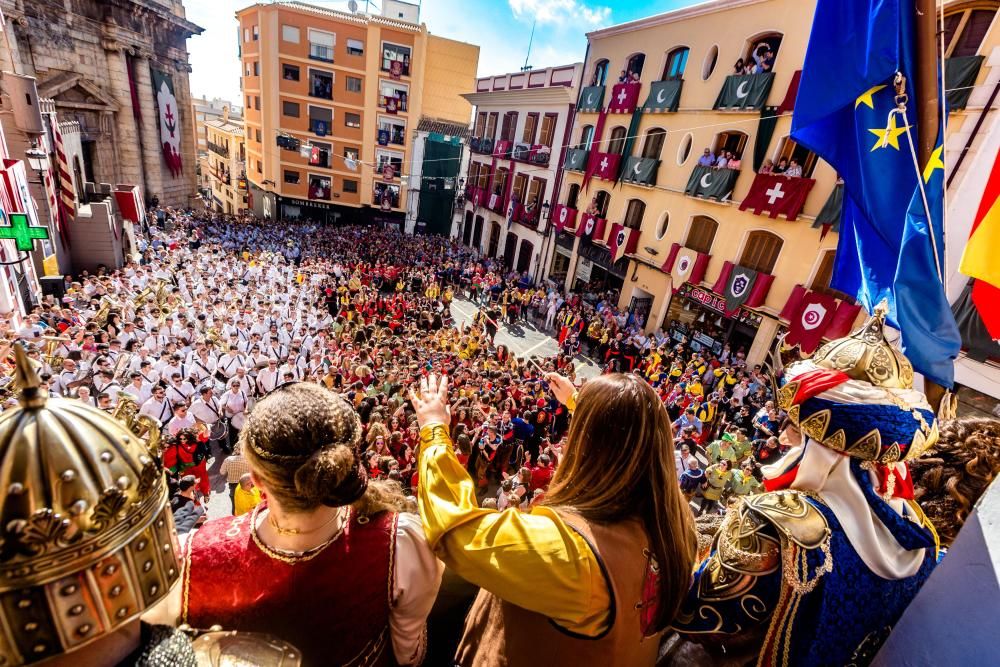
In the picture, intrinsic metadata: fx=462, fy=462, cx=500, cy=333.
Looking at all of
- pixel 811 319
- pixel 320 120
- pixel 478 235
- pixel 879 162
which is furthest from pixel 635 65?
pixel 320 120

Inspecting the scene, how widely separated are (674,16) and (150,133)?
24.3 m

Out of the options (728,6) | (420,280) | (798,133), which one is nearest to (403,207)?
(420,280)

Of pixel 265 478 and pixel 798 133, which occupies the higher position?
pixel 798 133

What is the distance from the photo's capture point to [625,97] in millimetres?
18734

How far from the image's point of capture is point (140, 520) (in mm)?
1024

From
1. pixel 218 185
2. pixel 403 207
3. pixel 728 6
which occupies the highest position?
pixel 728 6

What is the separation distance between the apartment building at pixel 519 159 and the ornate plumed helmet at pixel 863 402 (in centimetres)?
2184

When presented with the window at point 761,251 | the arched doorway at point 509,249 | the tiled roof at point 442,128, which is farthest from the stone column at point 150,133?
the window at point 761,251

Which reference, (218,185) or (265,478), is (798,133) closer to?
(265,478)

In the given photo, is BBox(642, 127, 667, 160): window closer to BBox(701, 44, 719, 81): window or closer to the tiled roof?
BBox(701, 44, 719, 81): window

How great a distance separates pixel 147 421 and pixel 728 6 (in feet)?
62.4

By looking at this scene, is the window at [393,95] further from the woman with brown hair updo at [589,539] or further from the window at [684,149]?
the woman with brown hair updo at [589,539]

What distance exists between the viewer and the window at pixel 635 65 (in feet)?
61.1

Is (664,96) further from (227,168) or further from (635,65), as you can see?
(227,168)
